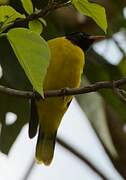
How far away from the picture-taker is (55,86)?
246 cm

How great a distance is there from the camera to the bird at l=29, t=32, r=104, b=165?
2480mm

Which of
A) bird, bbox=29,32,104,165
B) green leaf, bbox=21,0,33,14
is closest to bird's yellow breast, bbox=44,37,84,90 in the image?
bird, bbox=29,32,104,165

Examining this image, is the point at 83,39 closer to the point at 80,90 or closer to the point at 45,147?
the point at 45,147

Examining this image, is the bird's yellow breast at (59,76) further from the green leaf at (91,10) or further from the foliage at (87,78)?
the green leaf at (91,10)

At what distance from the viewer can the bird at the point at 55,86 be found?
248 centimetres

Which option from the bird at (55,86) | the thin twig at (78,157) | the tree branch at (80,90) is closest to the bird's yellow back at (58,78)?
the bird at (55,86)

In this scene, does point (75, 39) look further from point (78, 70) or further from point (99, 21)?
point (99, 21)

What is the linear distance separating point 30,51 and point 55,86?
123cm

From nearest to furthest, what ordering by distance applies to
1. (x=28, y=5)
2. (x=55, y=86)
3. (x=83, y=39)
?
(x=28, y=5) < (x=55, y=86) < (x=83, y=39)

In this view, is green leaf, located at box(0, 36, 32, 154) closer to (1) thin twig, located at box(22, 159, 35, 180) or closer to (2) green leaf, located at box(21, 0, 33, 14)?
(1) thin twig, located at box(22, 159, 35, 180)

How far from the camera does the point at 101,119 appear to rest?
9.25 ft

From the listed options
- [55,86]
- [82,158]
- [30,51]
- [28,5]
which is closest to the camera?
[30,51]

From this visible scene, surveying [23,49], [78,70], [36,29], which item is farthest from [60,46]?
[23,49]

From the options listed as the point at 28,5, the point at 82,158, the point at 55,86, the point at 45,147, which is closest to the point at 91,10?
the point at 28,5
